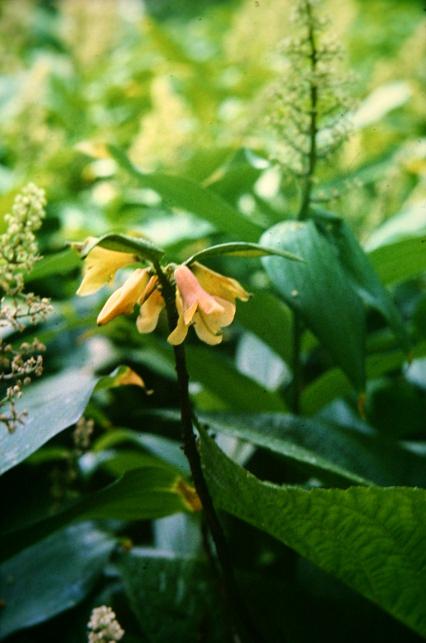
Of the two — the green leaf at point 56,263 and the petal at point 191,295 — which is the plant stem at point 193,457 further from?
the green leaf at point 56,263

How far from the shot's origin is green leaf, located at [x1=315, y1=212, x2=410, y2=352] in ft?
2.42

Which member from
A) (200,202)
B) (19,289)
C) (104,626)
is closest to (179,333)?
(19,289)

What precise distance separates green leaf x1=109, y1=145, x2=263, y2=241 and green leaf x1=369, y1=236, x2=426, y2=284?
142mm

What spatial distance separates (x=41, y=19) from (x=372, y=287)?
3.39 metres

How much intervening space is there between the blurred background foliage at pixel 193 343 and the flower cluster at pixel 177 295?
114 millimetres

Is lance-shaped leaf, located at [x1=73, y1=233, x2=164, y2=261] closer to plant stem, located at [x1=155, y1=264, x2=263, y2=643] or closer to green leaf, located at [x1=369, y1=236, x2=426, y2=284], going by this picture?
plant stem, located at [x1=155, y1=264, x2=263, y2=643]

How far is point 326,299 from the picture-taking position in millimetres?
706

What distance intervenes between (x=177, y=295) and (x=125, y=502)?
0.96 ft

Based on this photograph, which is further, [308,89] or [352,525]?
[308,89]

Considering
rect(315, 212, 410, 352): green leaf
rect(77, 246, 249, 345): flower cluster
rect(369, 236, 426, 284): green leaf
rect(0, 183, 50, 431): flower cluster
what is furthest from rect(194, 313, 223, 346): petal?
rect(369, 236, 426, 284): green leaf

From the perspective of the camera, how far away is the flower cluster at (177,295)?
54cm

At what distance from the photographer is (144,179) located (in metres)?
0.90

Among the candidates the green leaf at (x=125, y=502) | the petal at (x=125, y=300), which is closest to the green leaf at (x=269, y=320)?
the green leaf at (x=125, y=502)

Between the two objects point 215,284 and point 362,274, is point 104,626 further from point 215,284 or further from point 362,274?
point 362,274
